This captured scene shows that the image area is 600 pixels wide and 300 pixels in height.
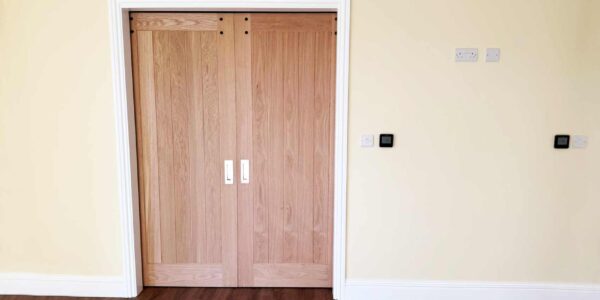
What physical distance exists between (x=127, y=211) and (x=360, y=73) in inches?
Result: 70.3

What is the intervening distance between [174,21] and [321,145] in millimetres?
1278

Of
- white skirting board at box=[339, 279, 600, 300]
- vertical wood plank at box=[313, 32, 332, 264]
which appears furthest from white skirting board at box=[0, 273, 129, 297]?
white skirting board at box=[339, 279, 600, 300]

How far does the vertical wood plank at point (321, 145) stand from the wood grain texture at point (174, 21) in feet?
2.38

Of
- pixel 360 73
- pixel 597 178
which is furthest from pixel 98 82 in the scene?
pixel 597 178

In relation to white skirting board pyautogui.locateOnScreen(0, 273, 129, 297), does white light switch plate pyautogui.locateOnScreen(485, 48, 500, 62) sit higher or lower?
higher

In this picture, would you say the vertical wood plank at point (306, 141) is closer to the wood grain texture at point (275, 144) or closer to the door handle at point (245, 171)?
the wood grain texture at point (275, 144)

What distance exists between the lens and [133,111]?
2129mm

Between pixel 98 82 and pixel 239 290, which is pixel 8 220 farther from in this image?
pixel 239 290

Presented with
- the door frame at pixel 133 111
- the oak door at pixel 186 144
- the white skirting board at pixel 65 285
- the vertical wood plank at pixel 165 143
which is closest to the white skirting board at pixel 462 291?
the door frame at pixel 133 111

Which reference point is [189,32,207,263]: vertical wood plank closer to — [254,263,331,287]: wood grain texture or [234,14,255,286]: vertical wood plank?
[234,14,255,286]: vertical wood plank

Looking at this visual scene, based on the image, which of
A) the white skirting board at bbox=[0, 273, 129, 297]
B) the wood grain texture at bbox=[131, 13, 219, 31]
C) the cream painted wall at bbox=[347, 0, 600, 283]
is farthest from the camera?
the white skirting board at bbox=[0, 273, 129, 297]

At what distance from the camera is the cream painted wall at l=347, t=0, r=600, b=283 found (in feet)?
6.27

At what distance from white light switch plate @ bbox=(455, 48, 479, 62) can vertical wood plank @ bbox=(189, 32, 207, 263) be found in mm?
1652

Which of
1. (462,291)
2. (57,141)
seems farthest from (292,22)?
(462,291)
